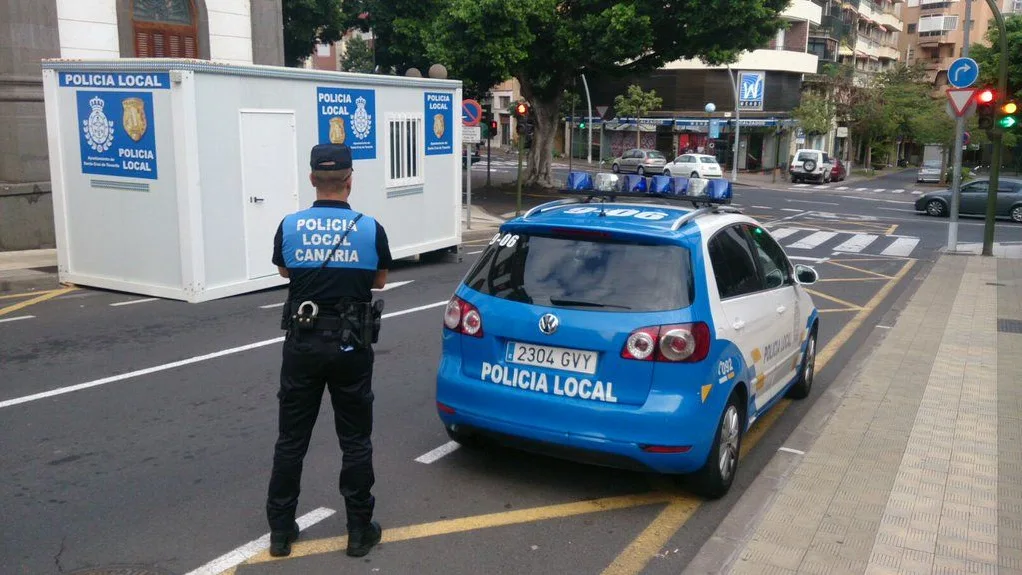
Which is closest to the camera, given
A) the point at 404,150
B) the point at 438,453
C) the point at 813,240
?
the point at 438,453

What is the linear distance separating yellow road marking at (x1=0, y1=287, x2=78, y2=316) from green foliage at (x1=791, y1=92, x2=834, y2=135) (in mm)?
46841

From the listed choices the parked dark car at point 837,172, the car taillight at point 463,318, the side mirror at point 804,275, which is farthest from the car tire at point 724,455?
the parked dark car at point 837,172

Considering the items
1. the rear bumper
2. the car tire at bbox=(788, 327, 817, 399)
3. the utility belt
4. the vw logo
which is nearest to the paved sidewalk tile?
the car tire at bbox=(788, 327, 817, 399)

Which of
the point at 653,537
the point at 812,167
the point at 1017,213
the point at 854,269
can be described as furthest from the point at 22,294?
the point at 812,167

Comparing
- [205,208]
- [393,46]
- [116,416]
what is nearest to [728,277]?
[116,416]

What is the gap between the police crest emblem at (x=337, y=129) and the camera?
12.1 m

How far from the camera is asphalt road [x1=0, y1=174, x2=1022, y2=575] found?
4.38 metres

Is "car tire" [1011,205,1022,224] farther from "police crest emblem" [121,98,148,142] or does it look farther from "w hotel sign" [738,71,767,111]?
"w hotel sign" [738,71,767,111]

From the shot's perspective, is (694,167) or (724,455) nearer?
(724,455)

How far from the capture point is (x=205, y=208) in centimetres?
1044

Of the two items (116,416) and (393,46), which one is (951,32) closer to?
(393,46)

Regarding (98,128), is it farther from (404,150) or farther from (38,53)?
(38,53)

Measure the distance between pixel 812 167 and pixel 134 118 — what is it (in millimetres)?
42189

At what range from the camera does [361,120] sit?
12.7 metres
